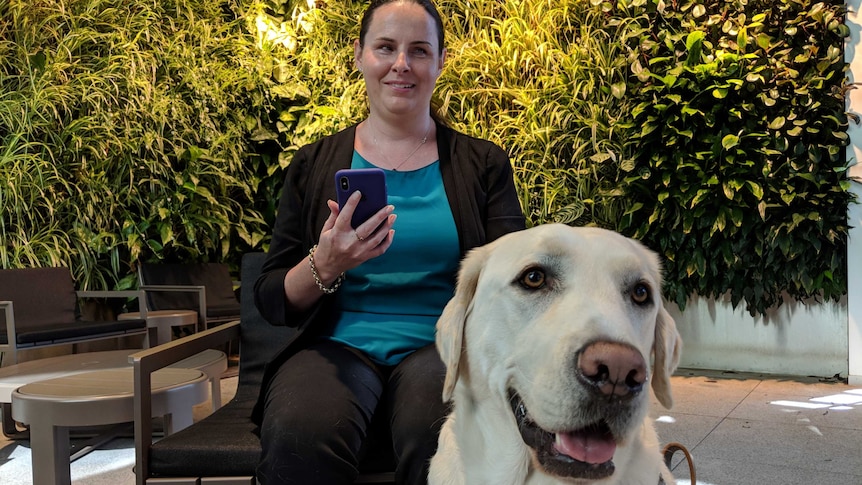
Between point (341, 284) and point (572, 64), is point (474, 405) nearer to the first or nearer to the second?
point (341, 284)

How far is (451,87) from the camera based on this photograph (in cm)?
460

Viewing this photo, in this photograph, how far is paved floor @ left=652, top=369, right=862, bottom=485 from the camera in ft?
8.40

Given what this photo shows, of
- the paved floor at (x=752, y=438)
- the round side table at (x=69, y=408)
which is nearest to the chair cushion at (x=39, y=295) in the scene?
the paved floor at (x=752, y=438)

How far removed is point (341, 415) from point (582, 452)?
0.57 m

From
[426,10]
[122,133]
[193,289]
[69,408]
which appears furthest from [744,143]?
[122,133]

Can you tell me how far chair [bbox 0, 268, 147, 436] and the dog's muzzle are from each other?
122 inches

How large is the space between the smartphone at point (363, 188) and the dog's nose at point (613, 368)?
65cm

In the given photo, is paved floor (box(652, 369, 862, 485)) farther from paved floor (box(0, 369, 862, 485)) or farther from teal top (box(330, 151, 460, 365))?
teal top (box(330, 151, 460, 365))

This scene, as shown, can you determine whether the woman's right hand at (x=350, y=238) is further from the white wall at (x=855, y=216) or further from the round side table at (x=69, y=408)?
the white wall at (x=855, y=216)

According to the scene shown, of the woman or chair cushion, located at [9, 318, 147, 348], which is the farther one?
chair cushion, located at [9, 318, 147, 348]

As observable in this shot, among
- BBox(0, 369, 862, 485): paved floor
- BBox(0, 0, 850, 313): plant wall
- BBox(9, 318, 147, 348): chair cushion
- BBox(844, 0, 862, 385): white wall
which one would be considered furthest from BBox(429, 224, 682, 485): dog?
BBox(844, 0, 862, 385): white wall

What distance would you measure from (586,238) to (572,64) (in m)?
3.49

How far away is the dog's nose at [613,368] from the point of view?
0.92 meters

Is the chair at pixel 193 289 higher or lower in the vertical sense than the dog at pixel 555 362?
lower
